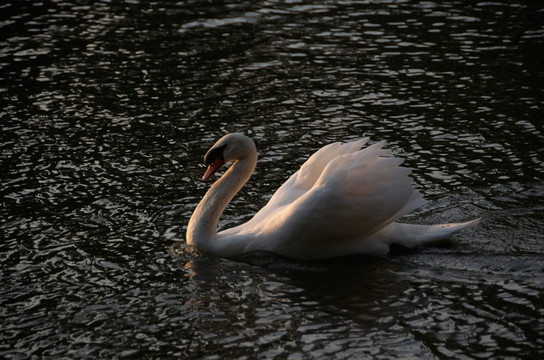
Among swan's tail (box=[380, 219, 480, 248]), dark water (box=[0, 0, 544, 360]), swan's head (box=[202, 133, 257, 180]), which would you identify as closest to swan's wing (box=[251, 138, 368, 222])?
swan's head (box=[202, 133, 257, 180])

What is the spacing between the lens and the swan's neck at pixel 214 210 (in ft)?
33.3

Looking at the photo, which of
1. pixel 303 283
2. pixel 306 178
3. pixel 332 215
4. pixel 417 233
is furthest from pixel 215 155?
pixel 417 233

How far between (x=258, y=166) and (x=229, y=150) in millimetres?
2315

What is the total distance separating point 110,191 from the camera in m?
11.8

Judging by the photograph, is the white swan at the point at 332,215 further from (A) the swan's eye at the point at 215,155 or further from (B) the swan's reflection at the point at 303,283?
(B) the swan's reflection at the point at 303,283

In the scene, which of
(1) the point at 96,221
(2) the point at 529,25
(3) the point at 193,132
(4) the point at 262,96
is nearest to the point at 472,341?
(1) the point at 96,221

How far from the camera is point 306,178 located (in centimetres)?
1054

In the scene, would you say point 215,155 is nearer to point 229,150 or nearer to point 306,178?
point 229,150

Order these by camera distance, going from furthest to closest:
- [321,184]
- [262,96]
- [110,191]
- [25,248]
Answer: [262,96] → [110,191] → [25,248] → [321,184]

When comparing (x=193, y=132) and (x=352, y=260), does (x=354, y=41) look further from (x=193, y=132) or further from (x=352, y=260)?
(x=352, y=260)

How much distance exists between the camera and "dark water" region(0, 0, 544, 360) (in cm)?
834

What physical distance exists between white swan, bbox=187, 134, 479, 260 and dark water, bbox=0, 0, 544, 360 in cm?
19

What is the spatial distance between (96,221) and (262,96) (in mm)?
5101

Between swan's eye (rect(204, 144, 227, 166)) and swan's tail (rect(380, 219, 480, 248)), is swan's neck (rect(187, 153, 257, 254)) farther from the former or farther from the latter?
swan's tail (rect(380, 219, 480, 248))
